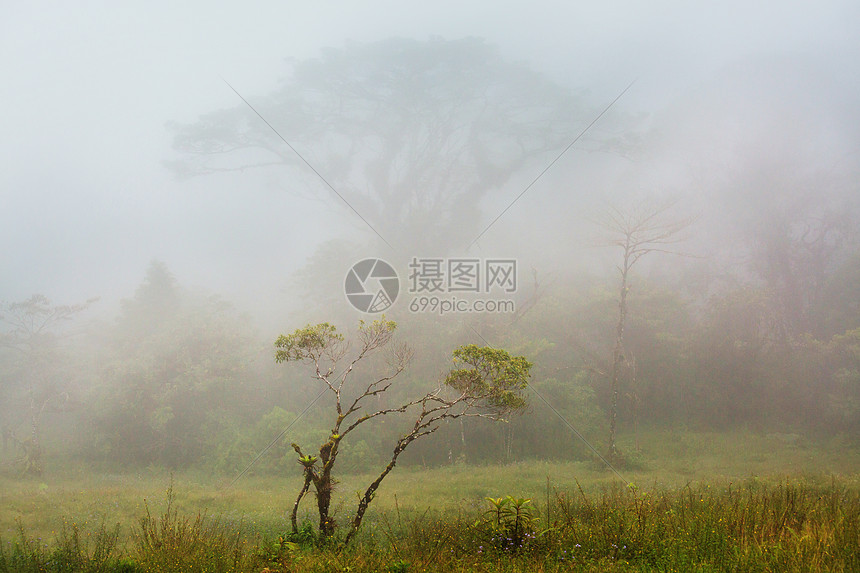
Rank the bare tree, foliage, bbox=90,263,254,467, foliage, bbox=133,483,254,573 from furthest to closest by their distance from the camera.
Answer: foliage, bbox=90,263,254,467, the bare tree, foliage, bbox=133,483,254,573

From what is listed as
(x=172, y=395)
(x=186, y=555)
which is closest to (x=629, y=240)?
(x=186, y=555)

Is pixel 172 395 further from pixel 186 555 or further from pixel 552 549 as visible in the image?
pixel 552 549

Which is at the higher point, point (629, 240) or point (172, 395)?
point (629, 240)

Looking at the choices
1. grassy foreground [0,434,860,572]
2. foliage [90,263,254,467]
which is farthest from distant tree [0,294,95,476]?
grassy foreground [0,434,860,572]

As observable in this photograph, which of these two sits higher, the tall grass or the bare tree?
the bare tree

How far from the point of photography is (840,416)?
21.2m

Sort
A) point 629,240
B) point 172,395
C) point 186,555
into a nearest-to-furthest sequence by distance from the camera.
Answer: point 186,555
point 629,240
point 172,395

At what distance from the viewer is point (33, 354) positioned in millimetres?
24219

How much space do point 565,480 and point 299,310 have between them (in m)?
20.1

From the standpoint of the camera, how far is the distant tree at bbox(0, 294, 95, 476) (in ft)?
75.0

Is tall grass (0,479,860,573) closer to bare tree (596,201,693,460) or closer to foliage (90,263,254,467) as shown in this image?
bare tree (596,201,693,460)

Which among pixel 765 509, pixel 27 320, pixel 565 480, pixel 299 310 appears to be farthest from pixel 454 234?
pixel 765 509

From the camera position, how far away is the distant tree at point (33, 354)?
2288 cm

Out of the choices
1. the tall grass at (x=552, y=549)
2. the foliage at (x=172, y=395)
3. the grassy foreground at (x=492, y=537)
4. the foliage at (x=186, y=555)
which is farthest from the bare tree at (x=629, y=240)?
the foliage at (x=172, y=395)
